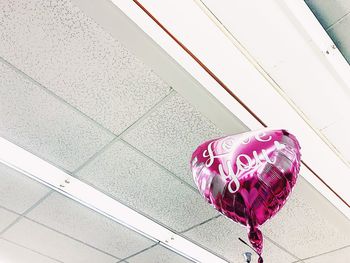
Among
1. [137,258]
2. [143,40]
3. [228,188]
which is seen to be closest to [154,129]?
[143,40]

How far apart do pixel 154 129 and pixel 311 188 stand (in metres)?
1.03

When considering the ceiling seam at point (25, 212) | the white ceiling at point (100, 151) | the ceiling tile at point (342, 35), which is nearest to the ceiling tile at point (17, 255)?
the white ceiling at point (100, 151)

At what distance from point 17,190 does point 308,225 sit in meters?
2.00

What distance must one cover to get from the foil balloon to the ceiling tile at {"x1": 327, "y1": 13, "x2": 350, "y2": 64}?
0.54 m

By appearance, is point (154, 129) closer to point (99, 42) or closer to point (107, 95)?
point (107, 95)

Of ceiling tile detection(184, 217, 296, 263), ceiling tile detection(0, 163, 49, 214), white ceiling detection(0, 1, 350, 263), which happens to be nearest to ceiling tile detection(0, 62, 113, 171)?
white ceiling detection(0, 1, 350, 263)

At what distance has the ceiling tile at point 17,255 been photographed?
9.14ft

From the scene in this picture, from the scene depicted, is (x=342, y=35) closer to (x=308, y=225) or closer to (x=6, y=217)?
(x=308, y=225)

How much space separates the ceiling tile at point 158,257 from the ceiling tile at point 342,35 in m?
1.95

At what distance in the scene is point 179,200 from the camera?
7.55 ft

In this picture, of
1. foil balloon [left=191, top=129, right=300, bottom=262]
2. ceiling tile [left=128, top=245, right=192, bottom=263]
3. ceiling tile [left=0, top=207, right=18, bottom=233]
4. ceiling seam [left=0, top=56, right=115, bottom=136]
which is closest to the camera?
foil balloon [left=191, top=129, right=300, bottom=262]

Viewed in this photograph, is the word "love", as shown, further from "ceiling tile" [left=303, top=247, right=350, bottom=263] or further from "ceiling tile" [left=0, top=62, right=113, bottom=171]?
"ceiling tile" [left=303, top=247, right=350, bottom=263]

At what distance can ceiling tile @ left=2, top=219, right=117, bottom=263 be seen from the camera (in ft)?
8.55

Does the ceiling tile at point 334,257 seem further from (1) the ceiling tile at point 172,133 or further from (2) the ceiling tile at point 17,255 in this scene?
(2) the ceiling tile at point 17,255
